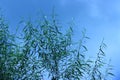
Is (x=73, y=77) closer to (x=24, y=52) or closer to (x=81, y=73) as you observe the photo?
(x=81, y=73)

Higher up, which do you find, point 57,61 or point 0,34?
point 0,34

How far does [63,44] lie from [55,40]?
0.21 m

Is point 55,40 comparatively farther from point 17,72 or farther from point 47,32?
point 17,72

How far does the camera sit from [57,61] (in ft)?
27.1

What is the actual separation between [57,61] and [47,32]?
720 millimetres

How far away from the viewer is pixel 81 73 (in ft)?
27.0

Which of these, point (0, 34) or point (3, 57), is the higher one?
point (0, 34)

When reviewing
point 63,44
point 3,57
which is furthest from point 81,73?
point 3,57

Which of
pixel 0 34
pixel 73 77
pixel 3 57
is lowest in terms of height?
pixel 73 77

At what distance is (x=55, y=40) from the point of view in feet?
27.5

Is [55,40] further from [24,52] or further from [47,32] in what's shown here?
[24,52]

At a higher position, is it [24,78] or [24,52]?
[24,52]

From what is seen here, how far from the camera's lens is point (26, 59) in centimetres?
831

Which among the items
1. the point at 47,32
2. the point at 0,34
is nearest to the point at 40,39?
the point at 47,32
